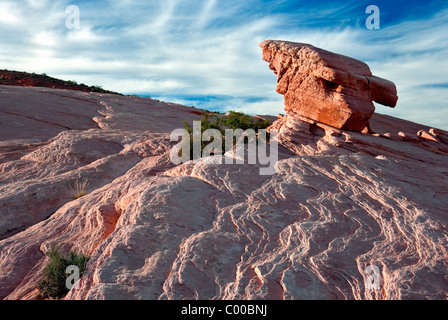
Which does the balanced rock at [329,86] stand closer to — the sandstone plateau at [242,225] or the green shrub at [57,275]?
the sandstone plateau at [242,225]

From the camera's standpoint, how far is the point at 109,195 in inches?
384

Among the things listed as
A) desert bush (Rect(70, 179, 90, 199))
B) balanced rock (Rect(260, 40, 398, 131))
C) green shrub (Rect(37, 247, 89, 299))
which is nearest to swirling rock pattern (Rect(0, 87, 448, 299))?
desert bush (Rect(70, 179, 90, 199))

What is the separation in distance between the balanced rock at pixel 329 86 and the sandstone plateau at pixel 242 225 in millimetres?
1353

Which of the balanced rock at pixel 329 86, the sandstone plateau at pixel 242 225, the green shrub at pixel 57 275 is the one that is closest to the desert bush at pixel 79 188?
the sandstone plateau at pixel 242 225

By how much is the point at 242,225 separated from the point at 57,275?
3802mm

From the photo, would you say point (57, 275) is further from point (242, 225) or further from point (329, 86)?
point (329, 86)

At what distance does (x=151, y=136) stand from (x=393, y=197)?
37.7ft

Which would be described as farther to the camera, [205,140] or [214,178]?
[205,140]

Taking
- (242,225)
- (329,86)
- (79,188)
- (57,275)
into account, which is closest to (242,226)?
(242,225)

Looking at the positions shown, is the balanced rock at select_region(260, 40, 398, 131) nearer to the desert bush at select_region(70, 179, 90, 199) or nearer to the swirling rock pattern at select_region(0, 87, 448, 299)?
the swirling rock pattern at select_region(0, 87, 448, 299)

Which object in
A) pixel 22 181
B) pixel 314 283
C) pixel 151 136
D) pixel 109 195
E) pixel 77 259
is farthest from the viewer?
pixel 151 136

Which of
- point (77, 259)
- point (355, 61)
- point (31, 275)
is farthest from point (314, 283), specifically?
point (355, 61)

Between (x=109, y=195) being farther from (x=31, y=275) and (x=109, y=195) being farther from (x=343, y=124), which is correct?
(x=343, y=124)

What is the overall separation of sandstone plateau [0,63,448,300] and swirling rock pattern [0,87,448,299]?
3 centimetres
